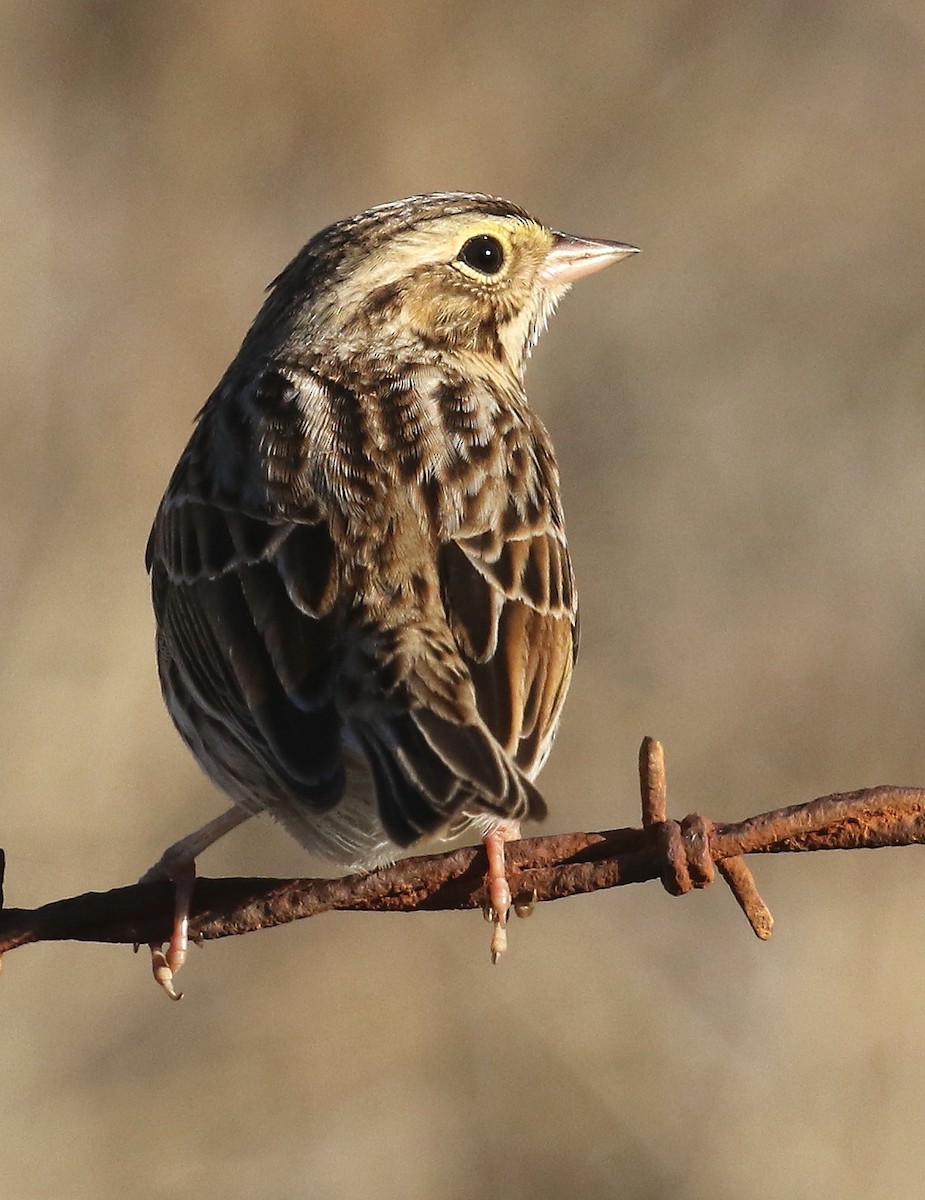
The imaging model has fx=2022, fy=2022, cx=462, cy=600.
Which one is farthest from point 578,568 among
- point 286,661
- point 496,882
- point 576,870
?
point 576,870

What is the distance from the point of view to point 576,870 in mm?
2967

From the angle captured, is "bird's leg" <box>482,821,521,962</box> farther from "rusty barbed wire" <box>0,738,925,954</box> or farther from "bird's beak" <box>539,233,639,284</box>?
"bird's beak" <box>539,233,639,284</box>

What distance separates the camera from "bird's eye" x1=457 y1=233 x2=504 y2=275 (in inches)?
200

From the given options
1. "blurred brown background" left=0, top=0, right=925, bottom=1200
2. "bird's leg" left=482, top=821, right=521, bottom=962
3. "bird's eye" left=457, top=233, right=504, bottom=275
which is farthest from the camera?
"blurred brown background" left=0, top=0, right=925, bottom=1200

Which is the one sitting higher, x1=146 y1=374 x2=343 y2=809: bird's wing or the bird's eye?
the bird's eye

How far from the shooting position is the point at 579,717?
7.58 metres

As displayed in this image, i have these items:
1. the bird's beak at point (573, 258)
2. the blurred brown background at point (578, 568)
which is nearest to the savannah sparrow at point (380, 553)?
the bird's beak at point (573, 258)

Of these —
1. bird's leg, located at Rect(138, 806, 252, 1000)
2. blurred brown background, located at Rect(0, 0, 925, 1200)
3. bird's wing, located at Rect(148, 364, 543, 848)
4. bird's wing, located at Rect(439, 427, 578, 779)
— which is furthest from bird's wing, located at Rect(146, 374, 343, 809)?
blurred brown background, located at Rect(0, 0, 925, 1200)

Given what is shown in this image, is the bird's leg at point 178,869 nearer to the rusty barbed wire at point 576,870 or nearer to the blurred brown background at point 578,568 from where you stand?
the rusty barbed wire at point 576,870

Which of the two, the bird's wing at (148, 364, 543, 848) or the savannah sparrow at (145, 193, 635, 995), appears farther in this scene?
the savannah sparrow at (145, 193, 635, 995)

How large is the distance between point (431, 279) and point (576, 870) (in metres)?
2.38

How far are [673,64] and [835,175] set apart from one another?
828 millimetres

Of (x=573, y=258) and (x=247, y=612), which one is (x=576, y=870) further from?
(x=573, y=258)

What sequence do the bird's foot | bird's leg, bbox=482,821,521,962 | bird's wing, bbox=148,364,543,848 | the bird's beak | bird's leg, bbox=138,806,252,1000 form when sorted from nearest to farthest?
1. bird's leg, bbox=482,821,521,962
2. bird's wing, bbox=148,364,543,848
3. the bird's foot
4. bird's leg, bbox=138,806,252,1000
5. the bird's beak
